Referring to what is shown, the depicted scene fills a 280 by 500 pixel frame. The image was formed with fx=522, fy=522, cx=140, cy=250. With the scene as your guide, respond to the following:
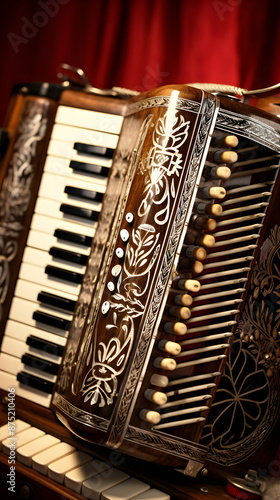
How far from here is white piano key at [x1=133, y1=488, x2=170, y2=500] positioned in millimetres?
1141

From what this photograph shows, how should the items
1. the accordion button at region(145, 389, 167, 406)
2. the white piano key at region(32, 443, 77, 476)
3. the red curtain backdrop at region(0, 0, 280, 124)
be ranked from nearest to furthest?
the accordion button at region(145, 389, 167, 406), the white piano key at region(32, 443, 77, 476), the red curtain backdrop at region(0, 0, 280, 124)

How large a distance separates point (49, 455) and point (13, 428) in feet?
0.48

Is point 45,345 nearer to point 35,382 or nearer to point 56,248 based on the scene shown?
point 35,382

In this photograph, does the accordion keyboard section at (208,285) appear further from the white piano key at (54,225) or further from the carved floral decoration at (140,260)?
the white piano key at (54,225)

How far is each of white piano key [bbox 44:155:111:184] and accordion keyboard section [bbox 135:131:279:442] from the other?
378 mm

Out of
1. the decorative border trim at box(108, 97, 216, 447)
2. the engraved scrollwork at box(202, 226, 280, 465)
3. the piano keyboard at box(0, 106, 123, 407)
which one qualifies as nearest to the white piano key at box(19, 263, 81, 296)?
the piano keyboard at box(0, 106, 123, 407)

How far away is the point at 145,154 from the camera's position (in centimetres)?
117

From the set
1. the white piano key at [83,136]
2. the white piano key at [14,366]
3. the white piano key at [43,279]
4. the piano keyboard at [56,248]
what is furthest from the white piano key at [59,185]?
the white piano key at [14,366]

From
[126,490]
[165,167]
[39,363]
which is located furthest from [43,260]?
[126,490]

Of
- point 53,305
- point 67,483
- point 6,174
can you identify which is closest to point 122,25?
point 6,174

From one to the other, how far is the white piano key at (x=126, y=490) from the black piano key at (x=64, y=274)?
51cm

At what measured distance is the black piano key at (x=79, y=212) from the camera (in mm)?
1396

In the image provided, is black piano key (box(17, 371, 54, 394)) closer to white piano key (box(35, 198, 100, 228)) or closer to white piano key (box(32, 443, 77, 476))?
white piano key (box(32, 443, 77, 476))

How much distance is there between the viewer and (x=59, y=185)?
57.4 inches
